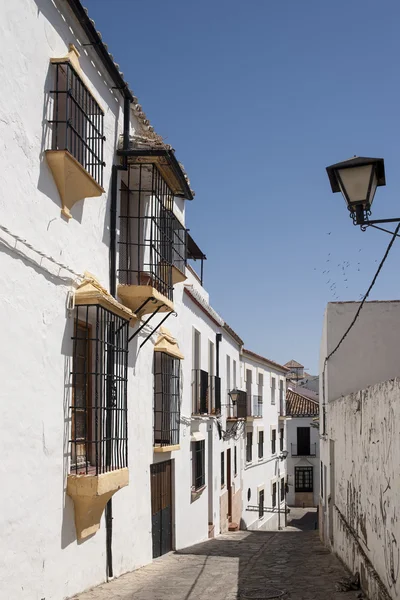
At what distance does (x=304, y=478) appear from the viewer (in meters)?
42.0

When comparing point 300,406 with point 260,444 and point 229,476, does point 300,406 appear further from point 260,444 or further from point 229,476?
point 229,476

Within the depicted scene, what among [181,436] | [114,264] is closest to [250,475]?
[181,436]

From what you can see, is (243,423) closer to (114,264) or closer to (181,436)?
(181,436)

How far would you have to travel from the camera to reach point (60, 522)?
266 inches

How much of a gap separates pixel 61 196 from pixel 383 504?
13.8 feet

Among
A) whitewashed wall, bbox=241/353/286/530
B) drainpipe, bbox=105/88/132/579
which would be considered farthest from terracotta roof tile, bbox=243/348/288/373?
drainpipe, bbox=105/88/132/579

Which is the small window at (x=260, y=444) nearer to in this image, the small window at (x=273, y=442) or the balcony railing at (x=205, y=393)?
the small window at (x=273, y=442)

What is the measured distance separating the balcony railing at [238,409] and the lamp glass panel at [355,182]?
Result: 1583 centimetres

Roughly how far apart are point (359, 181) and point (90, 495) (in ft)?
12.7

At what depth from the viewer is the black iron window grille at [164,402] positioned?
11070 mm

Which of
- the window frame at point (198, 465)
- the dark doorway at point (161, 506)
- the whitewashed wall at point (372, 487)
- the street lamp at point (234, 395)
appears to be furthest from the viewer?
the street lamp at point (234, 395)

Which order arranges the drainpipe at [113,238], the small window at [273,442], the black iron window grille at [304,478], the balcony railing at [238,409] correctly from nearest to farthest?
the drainpipe at [113,238], the balcony railing at [238,409], the small window at [273,442], the black iron window grille at [304,478]

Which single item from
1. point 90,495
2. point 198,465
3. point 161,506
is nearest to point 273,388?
point 198,465

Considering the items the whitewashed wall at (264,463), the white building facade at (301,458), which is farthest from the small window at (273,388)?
the white building facade at (301,458)
